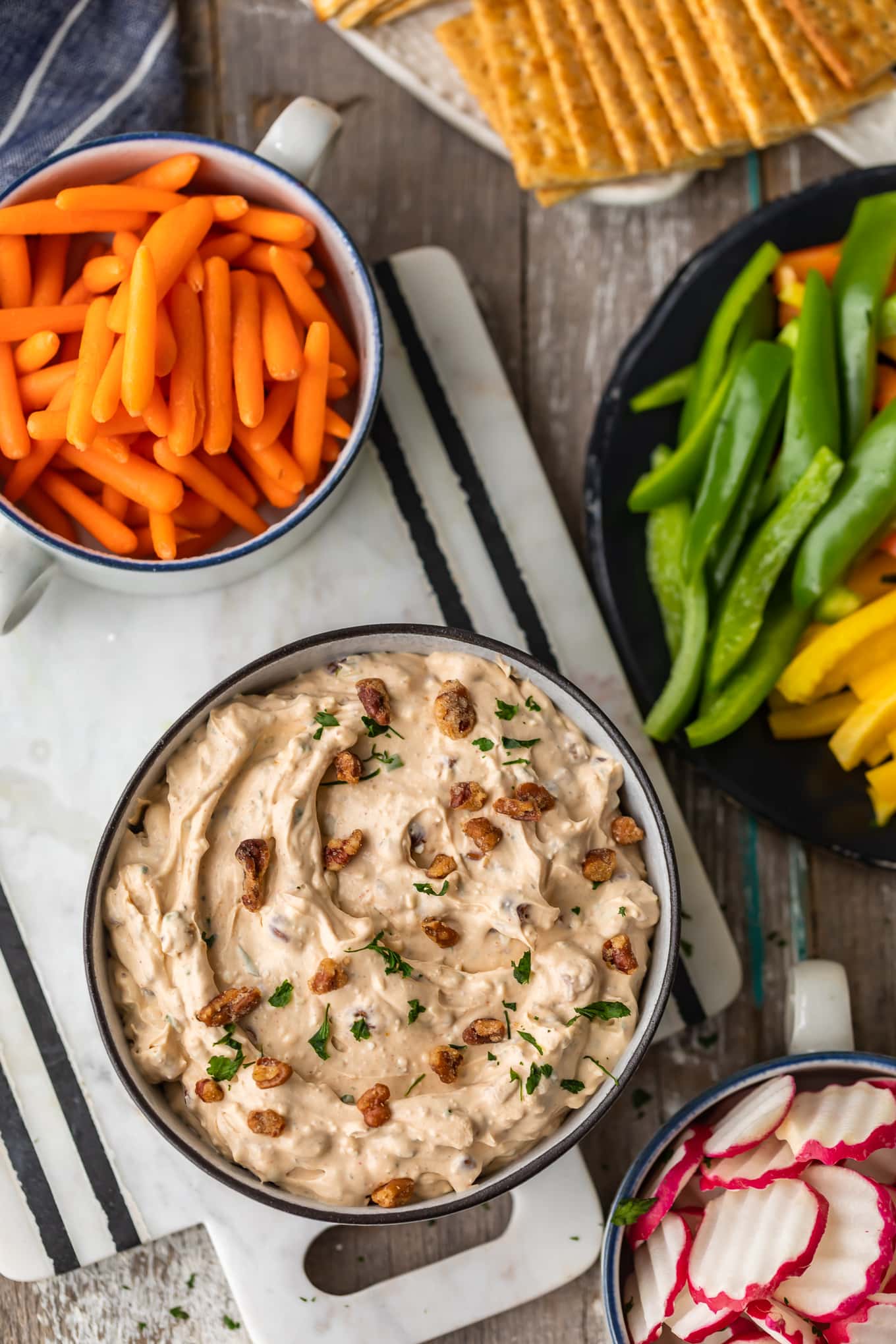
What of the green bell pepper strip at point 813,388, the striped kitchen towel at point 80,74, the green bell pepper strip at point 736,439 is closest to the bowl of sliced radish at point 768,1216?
the green bell pepper strip at point 736,439

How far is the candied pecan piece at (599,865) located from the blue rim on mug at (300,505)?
71 centimetres

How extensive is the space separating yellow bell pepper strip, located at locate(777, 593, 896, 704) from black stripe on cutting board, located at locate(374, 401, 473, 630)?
61 cm

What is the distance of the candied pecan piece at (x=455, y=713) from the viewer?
6.09 feet

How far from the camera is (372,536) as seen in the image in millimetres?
2330

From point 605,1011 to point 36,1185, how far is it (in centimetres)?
107

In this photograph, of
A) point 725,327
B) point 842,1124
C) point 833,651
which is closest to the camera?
point 842,1124

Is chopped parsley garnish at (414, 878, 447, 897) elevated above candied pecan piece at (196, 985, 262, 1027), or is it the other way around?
chopped parsley garnish at (414, 878, 447, 897)

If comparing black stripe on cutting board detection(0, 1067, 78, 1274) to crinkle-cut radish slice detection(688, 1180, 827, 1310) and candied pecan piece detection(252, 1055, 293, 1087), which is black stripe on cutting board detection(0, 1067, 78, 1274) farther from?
crinkle-cut radish slice detection(688, 1180, 827, 1310)

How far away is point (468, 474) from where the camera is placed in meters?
2.37

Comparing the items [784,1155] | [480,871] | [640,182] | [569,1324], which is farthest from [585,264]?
[569,1324]

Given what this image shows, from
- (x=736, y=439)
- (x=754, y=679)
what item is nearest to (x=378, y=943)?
(x=754, y=679)

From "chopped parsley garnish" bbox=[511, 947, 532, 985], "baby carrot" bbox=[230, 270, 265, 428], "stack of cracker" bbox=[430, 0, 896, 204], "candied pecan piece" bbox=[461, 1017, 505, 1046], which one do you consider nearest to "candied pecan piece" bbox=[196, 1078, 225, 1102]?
"candied pecan piece" bbox=[461, 1017, 505, 1046]

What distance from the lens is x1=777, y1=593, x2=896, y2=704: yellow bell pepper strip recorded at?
2.19m

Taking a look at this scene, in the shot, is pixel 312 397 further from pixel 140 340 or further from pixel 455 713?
pixel 455 713
